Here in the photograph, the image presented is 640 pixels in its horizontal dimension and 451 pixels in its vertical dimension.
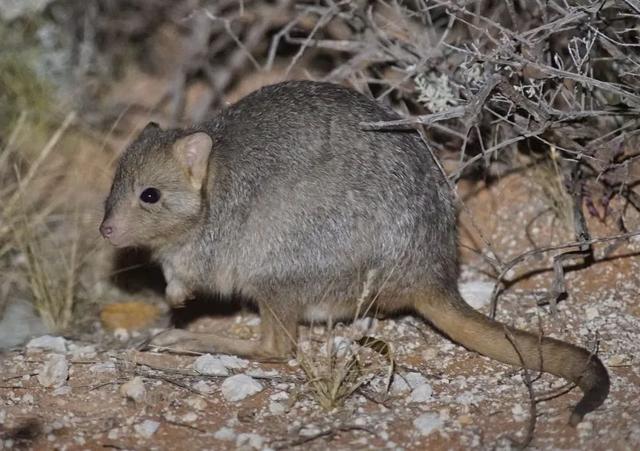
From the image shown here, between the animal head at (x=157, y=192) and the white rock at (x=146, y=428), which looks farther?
the animal head at (x=157, y=192)

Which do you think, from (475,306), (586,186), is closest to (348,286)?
(475,306)

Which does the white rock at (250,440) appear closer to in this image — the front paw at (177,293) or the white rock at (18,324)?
the front paw at (177,293)

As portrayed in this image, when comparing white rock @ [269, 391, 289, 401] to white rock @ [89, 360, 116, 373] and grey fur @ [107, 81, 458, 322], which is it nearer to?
grey fur @ [107, 81, 458, 322]

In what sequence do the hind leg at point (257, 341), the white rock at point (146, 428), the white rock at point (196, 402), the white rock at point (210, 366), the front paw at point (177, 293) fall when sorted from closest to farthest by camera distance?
1. the white rock at point (146, 428)
2. the white rock at point (196, 402)
3. the white rock at point (210, 366)
4. the hind leg at point (257, 341)
5. the front paw at point (177, 293)

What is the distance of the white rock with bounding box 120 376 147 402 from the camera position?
4438 millimetres

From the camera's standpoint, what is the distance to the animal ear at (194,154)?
4742 millimetres

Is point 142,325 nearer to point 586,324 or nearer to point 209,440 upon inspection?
point 209,440

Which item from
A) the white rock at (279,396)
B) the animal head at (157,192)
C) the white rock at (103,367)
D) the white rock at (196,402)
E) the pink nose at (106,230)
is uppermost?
the animal head at (157,192)

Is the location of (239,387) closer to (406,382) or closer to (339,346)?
(339,346)

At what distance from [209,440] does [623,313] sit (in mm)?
2074

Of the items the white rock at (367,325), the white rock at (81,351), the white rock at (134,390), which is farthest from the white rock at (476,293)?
the white rock at (81,351)

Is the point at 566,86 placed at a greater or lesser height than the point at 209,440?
greater

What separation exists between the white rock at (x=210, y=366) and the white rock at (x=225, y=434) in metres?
0.53

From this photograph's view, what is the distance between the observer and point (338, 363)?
4605 mm
